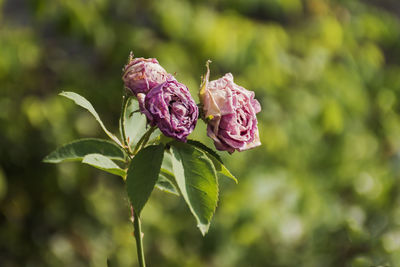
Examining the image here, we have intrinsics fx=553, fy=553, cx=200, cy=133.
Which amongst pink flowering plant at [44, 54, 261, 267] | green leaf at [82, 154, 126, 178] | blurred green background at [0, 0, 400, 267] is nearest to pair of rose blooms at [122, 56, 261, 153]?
pink flowering plant at [44, 54, 261, 267]

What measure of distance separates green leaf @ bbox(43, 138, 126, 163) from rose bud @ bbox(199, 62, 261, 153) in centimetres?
16

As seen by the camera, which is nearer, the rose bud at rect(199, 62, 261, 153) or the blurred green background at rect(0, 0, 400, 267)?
the rose bud at rect(199, 62, 261, 153)

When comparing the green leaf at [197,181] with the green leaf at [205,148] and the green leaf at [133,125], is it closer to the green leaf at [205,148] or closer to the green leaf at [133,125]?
the green leaf at [205,148]

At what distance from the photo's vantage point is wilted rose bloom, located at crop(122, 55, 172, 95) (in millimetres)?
719

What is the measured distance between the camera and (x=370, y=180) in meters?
2.65

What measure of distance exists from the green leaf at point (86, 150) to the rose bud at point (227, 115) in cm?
16

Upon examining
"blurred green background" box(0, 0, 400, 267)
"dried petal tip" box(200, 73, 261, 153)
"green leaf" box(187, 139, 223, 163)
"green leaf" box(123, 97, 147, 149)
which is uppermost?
"dried petal tip" box(200, 73, 261, 153)

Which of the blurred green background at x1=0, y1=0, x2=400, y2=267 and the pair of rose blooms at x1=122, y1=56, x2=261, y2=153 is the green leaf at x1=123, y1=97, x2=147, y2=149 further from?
the blurred green background at x1=0, y1=0, x2=400, y2=267

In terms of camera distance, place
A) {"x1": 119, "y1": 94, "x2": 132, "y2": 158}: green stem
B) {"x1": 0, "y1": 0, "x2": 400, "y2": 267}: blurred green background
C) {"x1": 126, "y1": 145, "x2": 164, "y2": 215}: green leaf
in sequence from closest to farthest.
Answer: {"x1": 126, "y1": 145, "x2": 164, "y2": 215}: green leaf
{"x1": 119, "y1": 94, "x2": 132, "y2": 158}: green stem
{"x1": 0, "y1": 0, "x2": 400, "y2": 267}: blurred green background

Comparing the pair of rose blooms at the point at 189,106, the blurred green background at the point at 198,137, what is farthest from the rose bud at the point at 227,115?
the blurred green background at the point at 198,137

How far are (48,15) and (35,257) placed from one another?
126 centimetres

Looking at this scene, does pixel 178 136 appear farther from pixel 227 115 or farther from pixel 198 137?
pixel 198 137

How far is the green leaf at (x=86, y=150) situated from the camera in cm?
81

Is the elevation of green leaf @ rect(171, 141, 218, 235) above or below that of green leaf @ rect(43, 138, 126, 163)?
above
